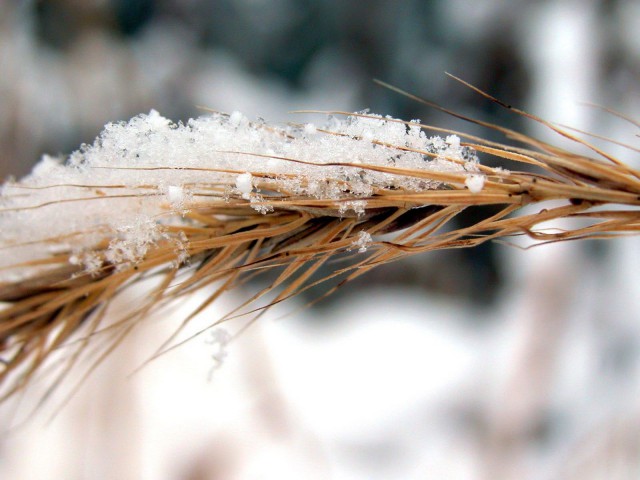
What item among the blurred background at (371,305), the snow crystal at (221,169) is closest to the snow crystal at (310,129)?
the snow crystal at (221,169)

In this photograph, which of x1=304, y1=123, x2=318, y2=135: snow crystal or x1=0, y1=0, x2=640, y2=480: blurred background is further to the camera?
x1=0, y1=0, x2=640, y2=480: blurred background

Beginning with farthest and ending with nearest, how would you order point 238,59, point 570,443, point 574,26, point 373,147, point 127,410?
1. point 238,59
2. point 574,26
3. point 570,443
4. point 127,410
5. point 373,147

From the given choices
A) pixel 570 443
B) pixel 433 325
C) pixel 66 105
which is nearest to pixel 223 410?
pixel 433 325

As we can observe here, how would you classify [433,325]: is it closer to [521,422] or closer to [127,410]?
[521,422]

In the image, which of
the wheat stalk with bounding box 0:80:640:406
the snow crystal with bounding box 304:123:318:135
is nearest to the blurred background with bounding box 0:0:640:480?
the wheat stalk with bounding box 0:80:640:406

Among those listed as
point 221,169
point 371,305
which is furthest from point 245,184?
point 371,305

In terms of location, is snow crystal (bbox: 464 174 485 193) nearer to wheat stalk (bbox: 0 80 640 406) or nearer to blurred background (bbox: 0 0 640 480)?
wheat stalk (bbox: 0 80 640 406)

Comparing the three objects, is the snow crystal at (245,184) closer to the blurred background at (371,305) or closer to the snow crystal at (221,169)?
the snow crystal at (221,169)
